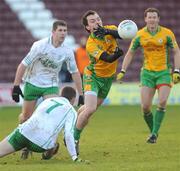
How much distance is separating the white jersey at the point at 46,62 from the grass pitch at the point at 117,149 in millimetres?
1127

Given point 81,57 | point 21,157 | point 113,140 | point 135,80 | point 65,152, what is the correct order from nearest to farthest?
point 21,157, point 65,152, point 113,140, point 81,57, point 135,80

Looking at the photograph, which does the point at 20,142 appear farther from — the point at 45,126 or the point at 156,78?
the point at 156,78

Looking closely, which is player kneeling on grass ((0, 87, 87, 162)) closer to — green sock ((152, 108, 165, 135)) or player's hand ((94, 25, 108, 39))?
player's hand ((94, 25, 108, 39))

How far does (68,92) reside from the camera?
956 centimetres

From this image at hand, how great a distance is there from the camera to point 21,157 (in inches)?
417

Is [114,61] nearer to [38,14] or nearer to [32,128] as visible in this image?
[32,128]

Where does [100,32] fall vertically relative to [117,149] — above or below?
above

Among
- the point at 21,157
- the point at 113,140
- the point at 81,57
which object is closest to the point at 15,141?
the point at 21,157

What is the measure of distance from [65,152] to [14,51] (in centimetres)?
1491

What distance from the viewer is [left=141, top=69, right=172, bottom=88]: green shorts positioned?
1280 cm

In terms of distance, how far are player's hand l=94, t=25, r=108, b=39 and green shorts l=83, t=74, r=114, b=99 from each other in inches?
27.8

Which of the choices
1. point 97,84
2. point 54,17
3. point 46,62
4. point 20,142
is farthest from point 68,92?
point 54,17

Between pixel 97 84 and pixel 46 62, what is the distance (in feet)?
3.23

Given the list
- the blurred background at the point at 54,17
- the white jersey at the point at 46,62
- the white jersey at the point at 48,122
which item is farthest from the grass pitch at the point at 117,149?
the blurred background at the point at 54,17
